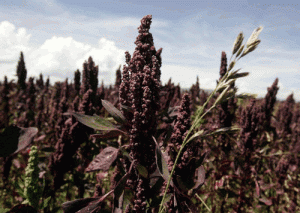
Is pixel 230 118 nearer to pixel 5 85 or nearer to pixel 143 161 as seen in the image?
pixel 143 161

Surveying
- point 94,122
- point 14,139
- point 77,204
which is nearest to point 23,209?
point 77,204

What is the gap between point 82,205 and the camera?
131cm

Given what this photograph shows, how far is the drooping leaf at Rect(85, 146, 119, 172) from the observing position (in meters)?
1.30

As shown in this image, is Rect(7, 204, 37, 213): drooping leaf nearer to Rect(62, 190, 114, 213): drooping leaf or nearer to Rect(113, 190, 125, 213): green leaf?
Rect(62, 190, 114, 213): drooping leaf

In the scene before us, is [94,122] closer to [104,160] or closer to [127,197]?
[104,160]

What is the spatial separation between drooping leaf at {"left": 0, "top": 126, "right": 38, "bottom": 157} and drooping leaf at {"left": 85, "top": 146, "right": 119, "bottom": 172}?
41cm

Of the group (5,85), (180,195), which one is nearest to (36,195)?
(180,195)

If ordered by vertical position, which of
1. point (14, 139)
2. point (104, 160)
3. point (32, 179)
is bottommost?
point (32, 179)

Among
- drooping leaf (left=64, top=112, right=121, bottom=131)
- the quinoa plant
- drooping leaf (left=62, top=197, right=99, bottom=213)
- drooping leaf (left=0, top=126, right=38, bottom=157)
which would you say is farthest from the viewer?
the quinoa plant

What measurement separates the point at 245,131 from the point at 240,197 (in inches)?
41.7

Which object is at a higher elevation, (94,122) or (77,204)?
(94,122)

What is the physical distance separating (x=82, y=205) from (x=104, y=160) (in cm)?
30

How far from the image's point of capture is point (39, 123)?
582 cm

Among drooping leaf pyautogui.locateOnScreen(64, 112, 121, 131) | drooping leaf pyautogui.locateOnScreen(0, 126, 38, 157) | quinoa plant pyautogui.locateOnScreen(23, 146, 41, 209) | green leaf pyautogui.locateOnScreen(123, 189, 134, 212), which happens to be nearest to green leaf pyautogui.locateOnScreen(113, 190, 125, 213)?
green leaf pyautogui.locateOnScreen(123, 189, 134, 212)
